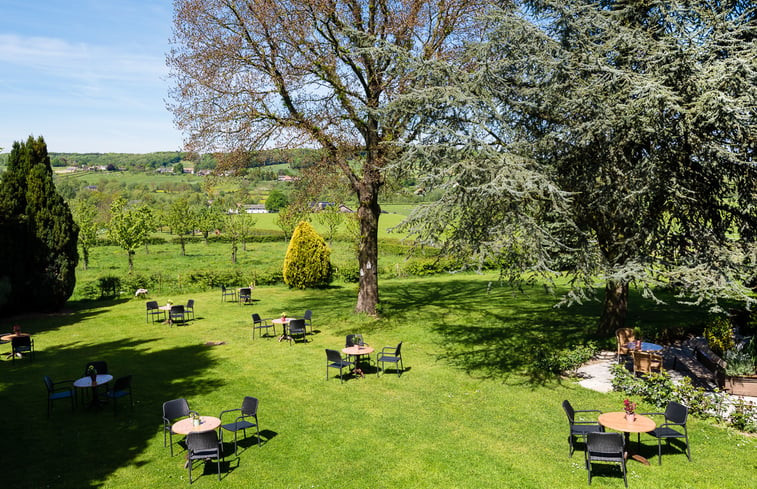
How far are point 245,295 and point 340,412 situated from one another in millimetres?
13408

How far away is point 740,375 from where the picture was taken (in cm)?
1050

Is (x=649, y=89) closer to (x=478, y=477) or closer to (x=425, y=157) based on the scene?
(x=425, y=157)

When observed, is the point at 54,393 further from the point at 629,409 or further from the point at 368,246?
A: the point at 629,409

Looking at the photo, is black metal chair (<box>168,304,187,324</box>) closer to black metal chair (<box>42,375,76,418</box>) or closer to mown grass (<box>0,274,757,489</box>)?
mown grass (<box>0,274,757,489</box>)

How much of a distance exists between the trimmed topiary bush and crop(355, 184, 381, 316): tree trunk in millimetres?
7817

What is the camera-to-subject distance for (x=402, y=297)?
24609mm

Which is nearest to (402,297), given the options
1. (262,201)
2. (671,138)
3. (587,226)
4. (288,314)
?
(288,314)

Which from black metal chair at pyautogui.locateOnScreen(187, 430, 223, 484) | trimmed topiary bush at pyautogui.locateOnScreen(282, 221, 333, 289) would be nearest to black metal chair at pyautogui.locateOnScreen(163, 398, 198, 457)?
black metal chair at pyautogui.locateOnScreen(187, 430, 223, 484)

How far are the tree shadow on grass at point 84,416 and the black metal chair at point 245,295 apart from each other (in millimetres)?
6785

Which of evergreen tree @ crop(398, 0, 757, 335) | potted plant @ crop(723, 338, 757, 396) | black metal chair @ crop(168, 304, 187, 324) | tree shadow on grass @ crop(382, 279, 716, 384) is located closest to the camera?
evergreen tree @ crop(398, 0, 757, 335)

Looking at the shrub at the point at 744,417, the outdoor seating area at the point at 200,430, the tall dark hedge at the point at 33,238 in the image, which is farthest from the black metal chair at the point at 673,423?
the tall dark hedge at the point at 33,238

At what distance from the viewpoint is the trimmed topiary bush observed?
2695 cm

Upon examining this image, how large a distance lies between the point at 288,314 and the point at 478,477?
14.2 metres

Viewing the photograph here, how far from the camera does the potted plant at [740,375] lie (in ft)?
34.4
